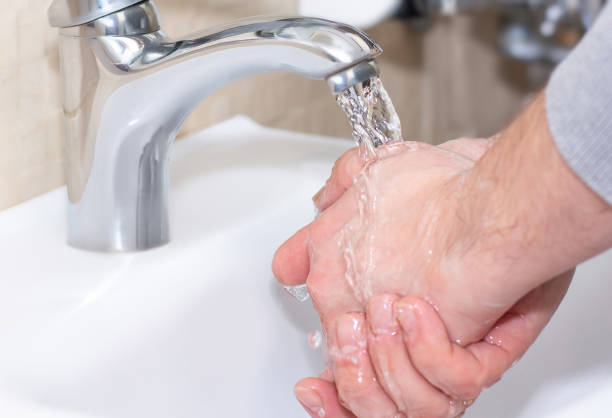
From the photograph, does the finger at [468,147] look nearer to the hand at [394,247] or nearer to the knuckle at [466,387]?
the hand at [394,247]

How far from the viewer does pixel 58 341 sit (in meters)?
0.41

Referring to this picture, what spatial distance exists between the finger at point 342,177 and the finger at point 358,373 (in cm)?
7

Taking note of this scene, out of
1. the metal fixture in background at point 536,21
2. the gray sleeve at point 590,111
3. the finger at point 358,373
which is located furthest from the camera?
the metal fixture in background at point 536,21

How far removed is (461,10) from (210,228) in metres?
0.41

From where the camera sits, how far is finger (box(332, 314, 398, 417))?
15.7 inches

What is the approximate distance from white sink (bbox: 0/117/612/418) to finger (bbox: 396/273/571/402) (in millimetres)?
35

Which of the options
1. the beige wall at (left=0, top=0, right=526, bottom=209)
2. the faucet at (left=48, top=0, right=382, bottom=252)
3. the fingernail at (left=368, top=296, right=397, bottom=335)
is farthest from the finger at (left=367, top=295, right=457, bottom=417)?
the beige wall at (left=0, top=0, right=526, bottom=209)

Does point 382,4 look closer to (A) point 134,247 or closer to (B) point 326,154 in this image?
(B) point 326,154

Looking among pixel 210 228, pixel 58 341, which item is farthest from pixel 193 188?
pixel 58 341

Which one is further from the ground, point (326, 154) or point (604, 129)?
point (604, 129)

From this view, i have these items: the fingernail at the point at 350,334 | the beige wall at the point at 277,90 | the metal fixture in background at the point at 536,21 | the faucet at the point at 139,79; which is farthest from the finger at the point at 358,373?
the metal fixture in background at the point at 536,21

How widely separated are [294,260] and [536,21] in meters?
0.59

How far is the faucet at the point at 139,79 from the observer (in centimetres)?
39

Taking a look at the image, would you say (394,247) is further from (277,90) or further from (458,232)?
(277,90)
